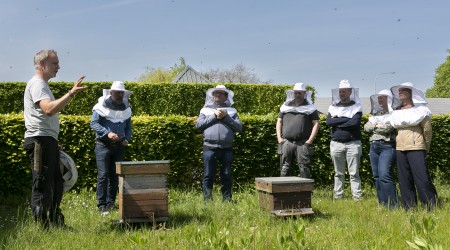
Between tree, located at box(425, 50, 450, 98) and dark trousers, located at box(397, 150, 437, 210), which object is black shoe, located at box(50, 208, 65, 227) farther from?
tree, located at box(425, 50, 450, 98)

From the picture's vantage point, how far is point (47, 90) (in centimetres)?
509

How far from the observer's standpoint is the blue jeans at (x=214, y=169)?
733cm

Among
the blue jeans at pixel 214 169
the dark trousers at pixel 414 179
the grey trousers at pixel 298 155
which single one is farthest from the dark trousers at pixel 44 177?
the dark trousers at pixel 414 179

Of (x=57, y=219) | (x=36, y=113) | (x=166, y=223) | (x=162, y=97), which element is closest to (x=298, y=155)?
(x=166, y=223)

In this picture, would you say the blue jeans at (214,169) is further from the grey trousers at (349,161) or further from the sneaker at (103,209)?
the grey trousers at (349,161)

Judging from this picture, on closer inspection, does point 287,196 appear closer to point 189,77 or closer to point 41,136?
point 41,136

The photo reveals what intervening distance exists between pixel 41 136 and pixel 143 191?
4.56 ft

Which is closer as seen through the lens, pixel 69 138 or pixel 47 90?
pixel 47 90

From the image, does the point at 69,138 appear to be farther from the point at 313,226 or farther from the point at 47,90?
the point at 313,226

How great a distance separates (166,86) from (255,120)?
7.16 m

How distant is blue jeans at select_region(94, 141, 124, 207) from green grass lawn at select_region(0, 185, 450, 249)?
0.27 metres

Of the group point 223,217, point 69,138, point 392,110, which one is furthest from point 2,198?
point 392,110

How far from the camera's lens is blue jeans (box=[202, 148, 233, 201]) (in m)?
7.33

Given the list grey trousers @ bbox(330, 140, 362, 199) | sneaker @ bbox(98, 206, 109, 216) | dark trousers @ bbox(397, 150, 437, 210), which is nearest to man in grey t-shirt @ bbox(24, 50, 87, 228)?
sneaker @ bbox(98, 206, 109, 216)
